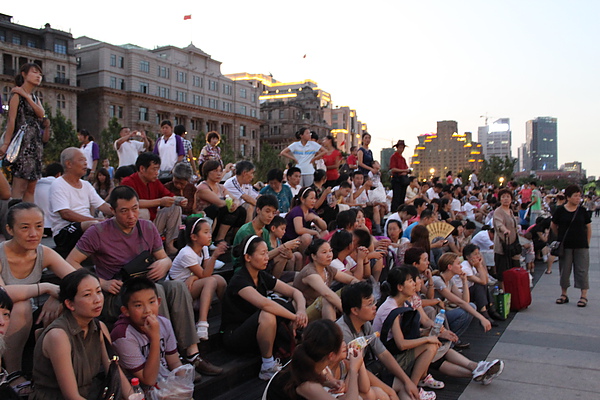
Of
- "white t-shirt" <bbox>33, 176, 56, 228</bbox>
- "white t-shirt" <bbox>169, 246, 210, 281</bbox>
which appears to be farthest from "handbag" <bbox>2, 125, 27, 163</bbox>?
"white t-shirt" <bbox>169, 246, 210, 281</bbox>

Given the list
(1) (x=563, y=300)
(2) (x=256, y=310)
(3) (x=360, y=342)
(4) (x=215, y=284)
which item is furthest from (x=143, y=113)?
(3) (x=360, y=342)

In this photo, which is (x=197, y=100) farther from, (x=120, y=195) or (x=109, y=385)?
(x=109, y=385)

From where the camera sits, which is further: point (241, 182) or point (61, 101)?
point (61, 101)

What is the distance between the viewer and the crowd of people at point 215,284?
3.09 meters

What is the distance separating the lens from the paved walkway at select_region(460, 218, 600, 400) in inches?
191

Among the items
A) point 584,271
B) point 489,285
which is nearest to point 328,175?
point 489,285

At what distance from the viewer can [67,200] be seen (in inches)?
205

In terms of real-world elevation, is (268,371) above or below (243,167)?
below

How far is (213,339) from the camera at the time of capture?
457cm

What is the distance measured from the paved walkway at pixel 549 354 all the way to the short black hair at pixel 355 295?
5.26 ft

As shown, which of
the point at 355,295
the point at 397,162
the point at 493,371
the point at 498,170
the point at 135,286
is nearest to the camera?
the point at 135,286

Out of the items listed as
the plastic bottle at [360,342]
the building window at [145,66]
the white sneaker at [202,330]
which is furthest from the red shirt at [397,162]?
the building window at [145,66]

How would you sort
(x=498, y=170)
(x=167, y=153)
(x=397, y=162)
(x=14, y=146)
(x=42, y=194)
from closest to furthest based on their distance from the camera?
(x=14, y=146) → (x=42, y=194) → (x=167, y=153) → (x=397, y=162) → (x=498, y=170)

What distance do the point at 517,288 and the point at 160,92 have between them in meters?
60.9
